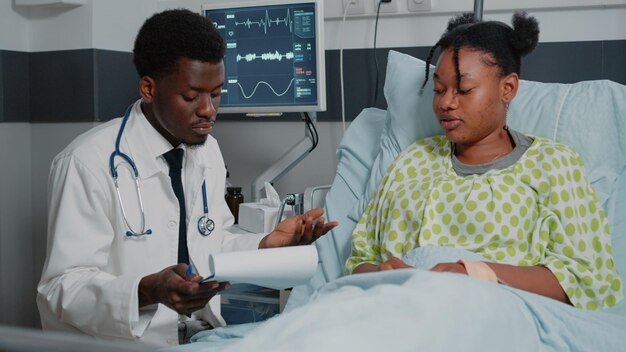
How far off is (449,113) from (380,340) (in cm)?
93

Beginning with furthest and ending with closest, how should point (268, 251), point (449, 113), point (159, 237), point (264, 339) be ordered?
point (449, 113)
point (159, 237)
point (268, 251)
point (264, 339)

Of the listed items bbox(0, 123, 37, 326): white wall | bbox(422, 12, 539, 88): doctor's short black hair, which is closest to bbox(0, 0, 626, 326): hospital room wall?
bbox(0, 123, 37, 326): white wall

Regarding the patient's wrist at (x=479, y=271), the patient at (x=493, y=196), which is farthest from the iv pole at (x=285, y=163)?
the patient's wrist at (x=479, y=271)

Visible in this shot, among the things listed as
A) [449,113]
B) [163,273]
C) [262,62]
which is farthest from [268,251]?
[262,62]

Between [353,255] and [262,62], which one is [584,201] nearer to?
[353,255]

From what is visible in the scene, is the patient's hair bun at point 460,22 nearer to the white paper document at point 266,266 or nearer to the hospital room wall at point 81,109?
the hospital room wall at point 81,109

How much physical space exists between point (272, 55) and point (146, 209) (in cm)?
104

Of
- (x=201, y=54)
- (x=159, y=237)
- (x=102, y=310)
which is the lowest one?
(x=102, y=310)

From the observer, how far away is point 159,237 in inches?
68.7

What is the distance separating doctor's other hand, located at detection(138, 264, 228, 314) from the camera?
141cm

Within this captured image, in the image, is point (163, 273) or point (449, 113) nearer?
point (163, 273)

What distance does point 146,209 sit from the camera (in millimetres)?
1732

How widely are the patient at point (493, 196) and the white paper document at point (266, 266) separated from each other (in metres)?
0.26

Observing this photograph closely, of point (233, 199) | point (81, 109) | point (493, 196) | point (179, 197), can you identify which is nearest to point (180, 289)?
point (179, 197)
